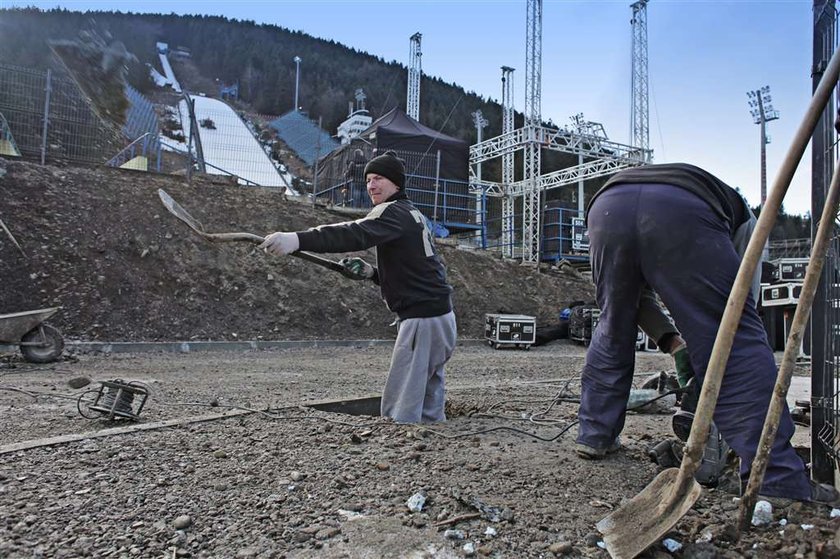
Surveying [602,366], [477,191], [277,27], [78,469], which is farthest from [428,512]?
[277,27]

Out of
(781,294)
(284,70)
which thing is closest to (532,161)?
(781,294)

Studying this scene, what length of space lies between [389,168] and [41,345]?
6.20m

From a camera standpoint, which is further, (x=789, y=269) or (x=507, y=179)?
(x=507, y=179)

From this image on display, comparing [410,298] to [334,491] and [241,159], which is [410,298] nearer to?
[334,491]

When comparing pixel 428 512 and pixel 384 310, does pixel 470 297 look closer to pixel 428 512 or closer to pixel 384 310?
pixel 384 310

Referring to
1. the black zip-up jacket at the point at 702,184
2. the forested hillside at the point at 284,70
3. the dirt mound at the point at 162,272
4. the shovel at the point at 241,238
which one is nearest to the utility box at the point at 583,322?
the dirt mound at the point at 162,272

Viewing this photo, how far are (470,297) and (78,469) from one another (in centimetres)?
1227

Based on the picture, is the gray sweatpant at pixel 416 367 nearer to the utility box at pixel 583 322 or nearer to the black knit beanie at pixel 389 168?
the black knit beanie at pixel 389 168

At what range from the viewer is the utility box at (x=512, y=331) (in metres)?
12.4

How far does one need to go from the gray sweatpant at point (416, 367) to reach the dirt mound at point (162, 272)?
24.6ft

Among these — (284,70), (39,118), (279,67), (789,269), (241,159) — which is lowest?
(789,269)

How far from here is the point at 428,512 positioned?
2.15 meters

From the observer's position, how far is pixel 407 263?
380cm

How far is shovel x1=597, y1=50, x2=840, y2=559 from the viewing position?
1.68 meters
